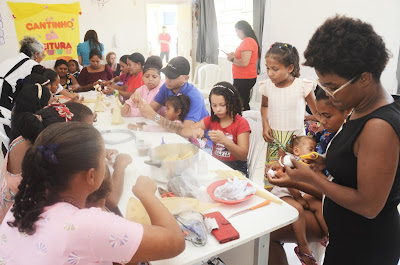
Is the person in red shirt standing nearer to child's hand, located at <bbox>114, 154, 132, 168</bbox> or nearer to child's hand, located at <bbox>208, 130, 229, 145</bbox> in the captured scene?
child's hand, located at <bbox>208, 130, 229, 145</bbox>

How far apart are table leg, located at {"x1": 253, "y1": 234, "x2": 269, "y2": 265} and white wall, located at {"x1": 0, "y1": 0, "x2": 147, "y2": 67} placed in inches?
238

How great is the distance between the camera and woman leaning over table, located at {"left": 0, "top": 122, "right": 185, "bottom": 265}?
793 millimetres

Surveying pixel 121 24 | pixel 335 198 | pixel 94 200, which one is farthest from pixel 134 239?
pixel 121 24

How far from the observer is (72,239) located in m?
0.79

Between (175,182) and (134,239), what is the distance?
56cm

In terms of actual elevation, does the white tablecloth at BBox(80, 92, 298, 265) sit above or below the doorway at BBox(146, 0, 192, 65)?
below

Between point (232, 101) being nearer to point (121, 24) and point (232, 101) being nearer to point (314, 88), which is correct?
point (314, 88)

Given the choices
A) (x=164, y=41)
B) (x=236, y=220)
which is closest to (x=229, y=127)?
(x=236, y=220)

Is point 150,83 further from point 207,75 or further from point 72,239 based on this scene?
point 207,75

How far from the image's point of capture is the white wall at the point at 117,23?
6.21 m

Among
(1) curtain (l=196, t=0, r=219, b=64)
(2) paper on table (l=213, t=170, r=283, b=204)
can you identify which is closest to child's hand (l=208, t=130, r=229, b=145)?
(2) paper on table (l=213, t=170, r=283, b=204)

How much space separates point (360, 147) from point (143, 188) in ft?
2.56

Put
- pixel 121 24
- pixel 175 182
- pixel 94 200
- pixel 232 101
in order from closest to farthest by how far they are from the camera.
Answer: pixel 94 200 → pixel 175 182 → pixel 232 101 → pixel 121 24

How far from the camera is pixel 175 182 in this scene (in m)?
1.39
